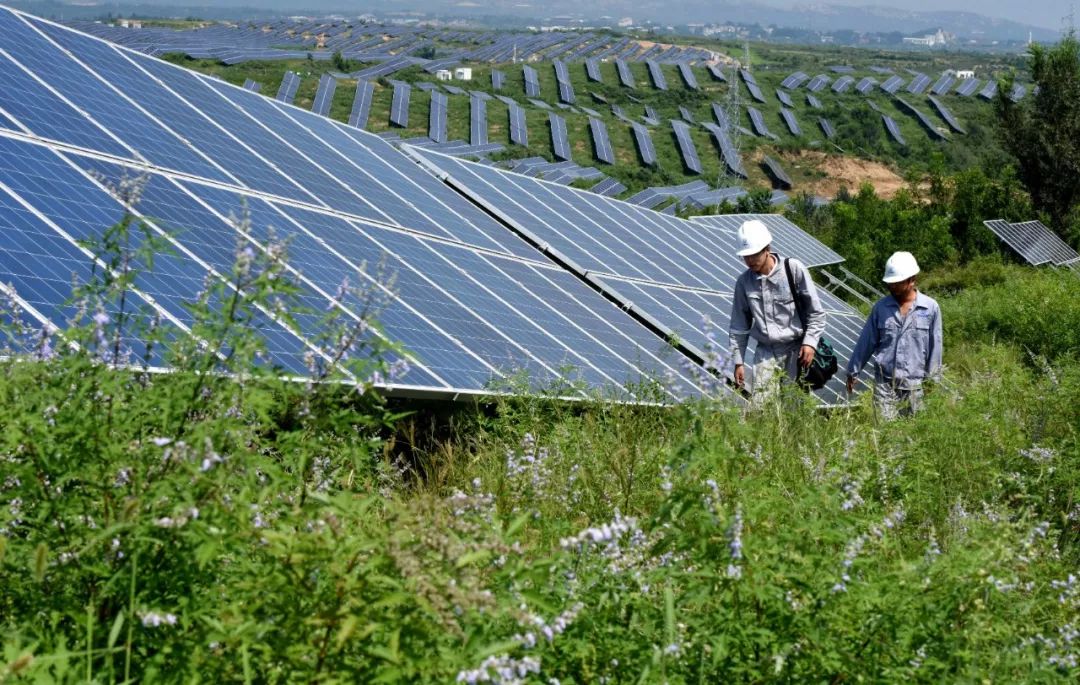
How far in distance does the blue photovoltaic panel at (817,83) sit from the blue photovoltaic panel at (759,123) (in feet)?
76.6

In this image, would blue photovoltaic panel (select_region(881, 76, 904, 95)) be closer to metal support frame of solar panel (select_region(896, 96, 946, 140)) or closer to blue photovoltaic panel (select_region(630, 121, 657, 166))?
metal support frame of solar panel (select_region(896, 96, 946, 140))

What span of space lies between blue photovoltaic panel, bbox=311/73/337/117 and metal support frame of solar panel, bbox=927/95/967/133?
47.8 m

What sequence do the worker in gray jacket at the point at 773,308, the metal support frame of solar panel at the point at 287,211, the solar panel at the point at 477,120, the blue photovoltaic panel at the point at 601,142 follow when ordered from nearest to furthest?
the metal support frame of solar panel at the point at 287,211
the worker in gray jacket at the point at 773,308
the solar panel at the point at 477,120
the blue photovoltaic panel at the point at 601,142

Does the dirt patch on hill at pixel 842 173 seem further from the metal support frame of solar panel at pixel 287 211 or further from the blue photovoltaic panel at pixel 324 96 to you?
the metal support frame of solar panel at pixel 287 211

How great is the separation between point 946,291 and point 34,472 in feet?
89.4

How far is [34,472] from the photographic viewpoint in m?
3.49

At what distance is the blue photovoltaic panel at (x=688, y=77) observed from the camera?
337ft

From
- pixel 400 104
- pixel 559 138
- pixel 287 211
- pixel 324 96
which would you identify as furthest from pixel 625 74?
pixel 287 211

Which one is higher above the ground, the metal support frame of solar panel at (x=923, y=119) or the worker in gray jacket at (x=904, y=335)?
the worker in gray jacket at (x=904, y=335)

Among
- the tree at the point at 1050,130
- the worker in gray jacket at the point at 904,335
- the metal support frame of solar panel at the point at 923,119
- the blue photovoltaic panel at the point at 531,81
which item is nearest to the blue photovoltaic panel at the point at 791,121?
the metal support frame of solar panel at the point at 923,119

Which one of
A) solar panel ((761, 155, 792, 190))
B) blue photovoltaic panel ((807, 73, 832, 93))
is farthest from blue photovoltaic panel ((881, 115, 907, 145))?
blue photovoltaic panel ((807, 73, 832, 93))

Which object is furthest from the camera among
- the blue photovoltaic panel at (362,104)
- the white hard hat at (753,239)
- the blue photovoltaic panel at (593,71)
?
the blue photovoltaic panel at (593,71)

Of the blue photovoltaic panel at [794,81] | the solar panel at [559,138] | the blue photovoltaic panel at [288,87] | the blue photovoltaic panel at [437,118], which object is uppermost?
the blue photovoltaic panel at [288,87]

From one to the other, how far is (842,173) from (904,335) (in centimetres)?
6846
